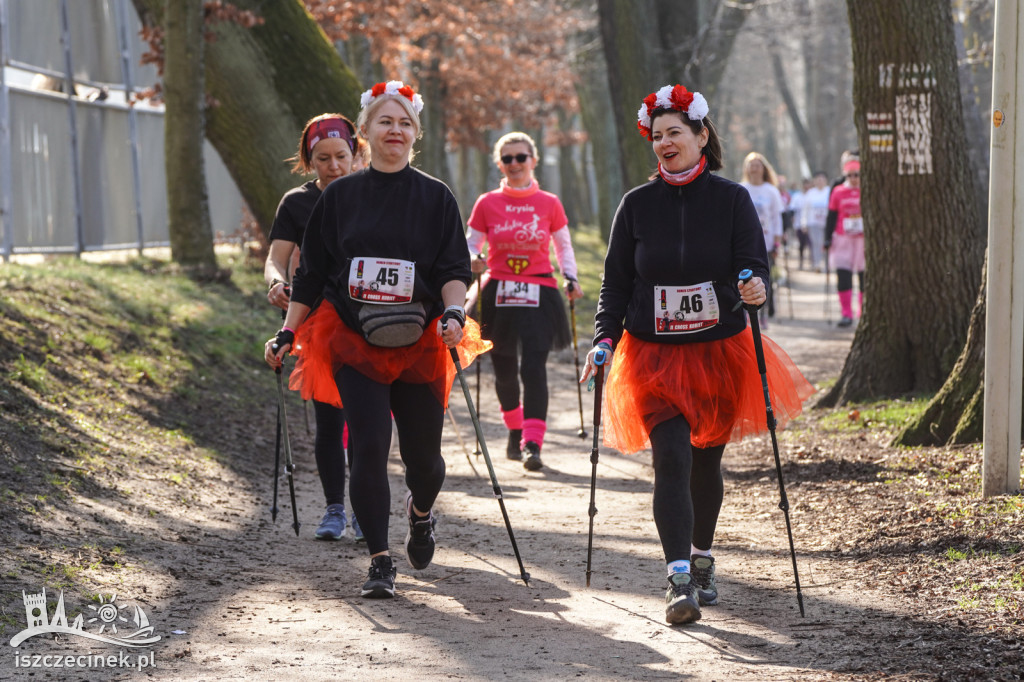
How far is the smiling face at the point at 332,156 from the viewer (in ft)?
22.4

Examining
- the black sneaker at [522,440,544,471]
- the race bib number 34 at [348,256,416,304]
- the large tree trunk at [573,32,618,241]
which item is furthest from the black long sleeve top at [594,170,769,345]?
the large tree trunk at [573,32,618,241]

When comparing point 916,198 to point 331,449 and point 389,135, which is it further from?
point 389,135

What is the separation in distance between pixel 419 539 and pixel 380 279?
3.97 ft

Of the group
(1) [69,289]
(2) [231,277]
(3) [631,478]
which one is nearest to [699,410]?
(3) [631,478]

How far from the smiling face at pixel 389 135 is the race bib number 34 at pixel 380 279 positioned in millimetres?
429

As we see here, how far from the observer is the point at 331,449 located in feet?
22.5

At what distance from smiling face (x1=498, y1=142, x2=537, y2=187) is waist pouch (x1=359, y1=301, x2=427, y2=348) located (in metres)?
3.67

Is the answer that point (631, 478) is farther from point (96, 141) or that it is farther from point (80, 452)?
point (96, 141)

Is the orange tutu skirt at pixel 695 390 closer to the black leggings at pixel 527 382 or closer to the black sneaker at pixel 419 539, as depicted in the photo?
the black sneaker at pixel 419 539

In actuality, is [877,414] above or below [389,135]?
below

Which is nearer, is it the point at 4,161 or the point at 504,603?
the point at 504,603

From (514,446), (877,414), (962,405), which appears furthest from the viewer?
(514,446)

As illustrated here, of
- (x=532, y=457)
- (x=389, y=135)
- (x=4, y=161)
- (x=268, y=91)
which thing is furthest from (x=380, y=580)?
(x=4, y=161)

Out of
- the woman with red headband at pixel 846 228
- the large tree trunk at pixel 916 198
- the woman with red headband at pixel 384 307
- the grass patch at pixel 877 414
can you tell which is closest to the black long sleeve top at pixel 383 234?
the woman with red headband at pixel 384 307
